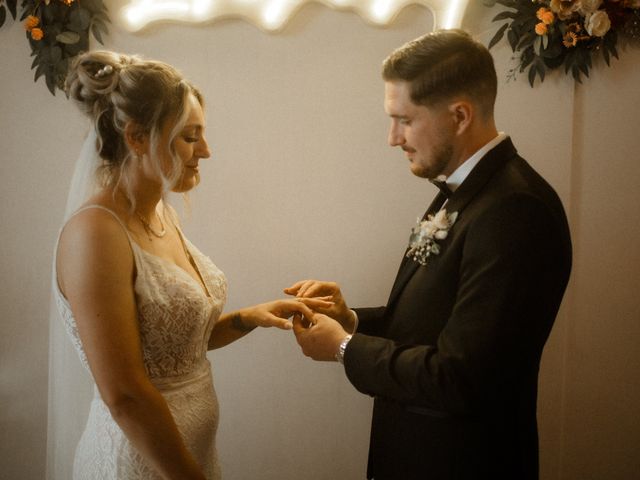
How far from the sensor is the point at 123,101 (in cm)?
145

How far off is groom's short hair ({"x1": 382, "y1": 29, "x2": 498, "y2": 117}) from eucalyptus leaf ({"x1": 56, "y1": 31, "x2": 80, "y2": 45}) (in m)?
1.44

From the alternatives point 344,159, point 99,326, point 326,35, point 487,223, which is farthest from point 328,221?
point 99,326

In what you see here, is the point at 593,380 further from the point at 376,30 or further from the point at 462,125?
the point at 376,30

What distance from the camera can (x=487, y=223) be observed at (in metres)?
1.36

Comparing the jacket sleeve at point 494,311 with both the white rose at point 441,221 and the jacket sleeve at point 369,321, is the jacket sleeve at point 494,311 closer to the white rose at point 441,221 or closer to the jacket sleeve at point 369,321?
the white rose at point 441,221

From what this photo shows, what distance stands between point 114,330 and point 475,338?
33.6 inches

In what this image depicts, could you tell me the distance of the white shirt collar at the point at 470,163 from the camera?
1.54m

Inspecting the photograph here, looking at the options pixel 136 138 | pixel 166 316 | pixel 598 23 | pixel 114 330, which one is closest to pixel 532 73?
pixel 598 23

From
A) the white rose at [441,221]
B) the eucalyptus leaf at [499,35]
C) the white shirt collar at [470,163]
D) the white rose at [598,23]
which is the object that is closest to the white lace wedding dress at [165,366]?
the white rose at [441,221]

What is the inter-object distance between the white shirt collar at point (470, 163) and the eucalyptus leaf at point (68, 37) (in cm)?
164

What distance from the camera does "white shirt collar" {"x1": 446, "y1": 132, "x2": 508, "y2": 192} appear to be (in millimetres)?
1543

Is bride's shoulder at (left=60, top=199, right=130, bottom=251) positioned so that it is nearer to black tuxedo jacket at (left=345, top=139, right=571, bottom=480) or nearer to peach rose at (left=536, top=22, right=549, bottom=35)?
black tuxedo jacket at (left=345, top=139, right=571, bottom=480)

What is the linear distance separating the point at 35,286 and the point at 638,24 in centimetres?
279

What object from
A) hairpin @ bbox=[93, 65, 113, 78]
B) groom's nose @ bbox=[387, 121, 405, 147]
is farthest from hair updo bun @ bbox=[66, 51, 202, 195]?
groom's nose @ bbox=[387, 121, 405, 147]
